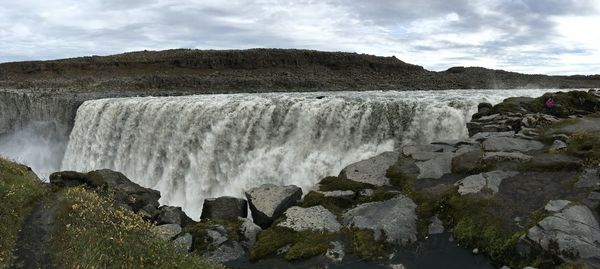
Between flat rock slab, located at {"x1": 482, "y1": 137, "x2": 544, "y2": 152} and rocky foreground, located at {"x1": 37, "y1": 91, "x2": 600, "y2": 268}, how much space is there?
3 cm

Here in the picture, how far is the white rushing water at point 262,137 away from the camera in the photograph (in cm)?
2322

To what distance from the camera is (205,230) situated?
13938mm

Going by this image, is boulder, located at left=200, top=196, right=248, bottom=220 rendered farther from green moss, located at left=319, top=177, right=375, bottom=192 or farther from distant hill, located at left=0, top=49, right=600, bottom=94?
distant hill, located at left=0, top=49, right=600, bottom=94

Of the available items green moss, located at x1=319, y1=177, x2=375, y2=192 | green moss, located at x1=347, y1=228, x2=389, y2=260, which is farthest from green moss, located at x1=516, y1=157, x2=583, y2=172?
green moss, located at x1=347, y1=228, x2=389, y2=260

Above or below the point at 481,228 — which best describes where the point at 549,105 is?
above

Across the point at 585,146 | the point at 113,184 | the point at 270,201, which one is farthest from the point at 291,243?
the point at 113,184

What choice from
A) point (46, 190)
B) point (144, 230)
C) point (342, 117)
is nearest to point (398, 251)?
point (144, 230)

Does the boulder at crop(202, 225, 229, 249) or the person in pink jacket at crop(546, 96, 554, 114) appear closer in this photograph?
the boulder at crop(202, 225, 229, 249)

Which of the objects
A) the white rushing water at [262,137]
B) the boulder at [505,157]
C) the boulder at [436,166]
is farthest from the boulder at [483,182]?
the white rushing water at [262,137]

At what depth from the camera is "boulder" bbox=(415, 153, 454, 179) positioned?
15.4 meters

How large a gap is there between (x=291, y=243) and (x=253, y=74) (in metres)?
78.9

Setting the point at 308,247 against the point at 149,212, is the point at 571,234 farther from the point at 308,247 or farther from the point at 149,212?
the point at 149,212

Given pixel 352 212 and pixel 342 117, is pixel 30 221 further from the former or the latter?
pixel 342 117

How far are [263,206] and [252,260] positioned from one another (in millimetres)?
2573
